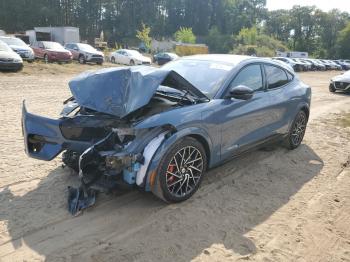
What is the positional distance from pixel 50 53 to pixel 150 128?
21784 mm

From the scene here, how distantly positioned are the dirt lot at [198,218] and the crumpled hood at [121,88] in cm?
113

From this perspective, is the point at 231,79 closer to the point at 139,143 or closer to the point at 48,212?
the point at 139,143

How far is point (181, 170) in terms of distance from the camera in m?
4.43

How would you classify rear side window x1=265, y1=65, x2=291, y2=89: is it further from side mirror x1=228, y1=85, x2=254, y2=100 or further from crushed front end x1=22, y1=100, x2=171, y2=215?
crushed front end x1=22, y1=100, x2=171, y2=215

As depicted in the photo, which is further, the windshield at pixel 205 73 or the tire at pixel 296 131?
the tire at pixel 296 131

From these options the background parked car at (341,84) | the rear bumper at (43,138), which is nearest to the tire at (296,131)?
the rear bumper at (43,138)

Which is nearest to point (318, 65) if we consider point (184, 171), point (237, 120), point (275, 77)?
point (275, 77)

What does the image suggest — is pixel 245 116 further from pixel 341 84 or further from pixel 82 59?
pixel 82 59

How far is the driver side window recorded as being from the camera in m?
5.30

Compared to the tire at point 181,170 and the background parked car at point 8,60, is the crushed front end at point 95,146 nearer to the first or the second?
the tire at point 181,170

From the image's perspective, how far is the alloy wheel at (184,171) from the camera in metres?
4.33

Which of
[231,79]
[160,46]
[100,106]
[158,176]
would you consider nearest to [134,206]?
[158,176]

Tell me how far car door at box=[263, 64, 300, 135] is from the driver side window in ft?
0.71

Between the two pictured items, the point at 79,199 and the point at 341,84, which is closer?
the point at 79,199
